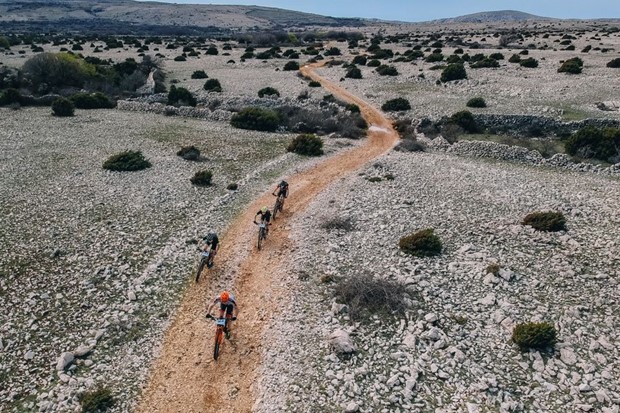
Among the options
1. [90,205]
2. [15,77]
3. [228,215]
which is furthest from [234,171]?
[15,77]

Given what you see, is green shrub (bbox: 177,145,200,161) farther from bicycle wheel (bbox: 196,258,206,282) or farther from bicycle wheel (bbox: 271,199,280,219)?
bicycle wheel (bbox: 196,258,206,282)

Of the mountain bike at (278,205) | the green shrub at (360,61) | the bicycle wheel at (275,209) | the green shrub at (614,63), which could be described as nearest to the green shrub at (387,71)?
the green shrub at (360,61)

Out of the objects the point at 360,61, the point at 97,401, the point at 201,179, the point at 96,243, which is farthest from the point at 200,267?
the point at 360,61

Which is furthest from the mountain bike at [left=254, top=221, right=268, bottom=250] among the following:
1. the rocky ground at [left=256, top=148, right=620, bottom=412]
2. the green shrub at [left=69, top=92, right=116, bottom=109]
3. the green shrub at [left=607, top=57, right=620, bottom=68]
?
the green shrub at [left=607, top=57, right=620, bottom=68]

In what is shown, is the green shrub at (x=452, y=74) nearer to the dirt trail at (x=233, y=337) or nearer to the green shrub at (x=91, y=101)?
the green shrub at (x=91, y=101)

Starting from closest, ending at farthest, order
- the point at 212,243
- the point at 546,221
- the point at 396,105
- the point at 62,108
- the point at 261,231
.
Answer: the point at 212,243 → the point at 261,231 → the point at 546,221 → the point at 62,108 → the point at 396,105

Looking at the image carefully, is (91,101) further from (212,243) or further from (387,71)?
(387,71)
